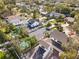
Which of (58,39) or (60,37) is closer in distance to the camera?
(58,39)

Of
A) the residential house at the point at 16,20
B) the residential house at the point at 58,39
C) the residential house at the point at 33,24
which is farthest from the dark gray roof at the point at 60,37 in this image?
the residential house at the point at 16,20

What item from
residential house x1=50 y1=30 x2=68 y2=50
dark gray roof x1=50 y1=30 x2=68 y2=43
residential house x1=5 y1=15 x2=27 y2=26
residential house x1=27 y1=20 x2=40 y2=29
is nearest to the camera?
residential house x1=50 y1=30 x2=68 y2=50

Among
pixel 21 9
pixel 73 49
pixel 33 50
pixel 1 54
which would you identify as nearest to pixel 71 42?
pixel 73 49

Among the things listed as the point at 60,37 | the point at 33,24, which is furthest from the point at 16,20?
the point at 60,37

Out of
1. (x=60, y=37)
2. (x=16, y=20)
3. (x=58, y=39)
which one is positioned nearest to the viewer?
(x=58, y=39)

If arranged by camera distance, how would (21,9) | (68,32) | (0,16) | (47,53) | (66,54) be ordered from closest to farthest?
(66,54) → (47,53) → (68,32) → (0,16) → (21,9)

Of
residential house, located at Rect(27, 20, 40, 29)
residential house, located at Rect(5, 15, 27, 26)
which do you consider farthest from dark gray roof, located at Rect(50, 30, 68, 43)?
residential house, located at Rect(5, 15, 27, 26)

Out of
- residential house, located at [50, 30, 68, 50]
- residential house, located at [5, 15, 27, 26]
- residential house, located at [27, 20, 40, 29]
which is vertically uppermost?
residential house, located at [50, 30, 68, 50]

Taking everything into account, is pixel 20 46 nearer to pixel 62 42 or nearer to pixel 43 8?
pixel 62 42

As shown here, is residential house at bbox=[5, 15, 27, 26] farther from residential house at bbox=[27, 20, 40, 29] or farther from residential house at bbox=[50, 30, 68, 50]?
residential house at bbox=[50, 30, 68, 50]

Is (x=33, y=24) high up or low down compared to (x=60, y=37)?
down

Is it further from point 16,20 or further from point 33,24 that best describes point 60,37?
point 16,20
